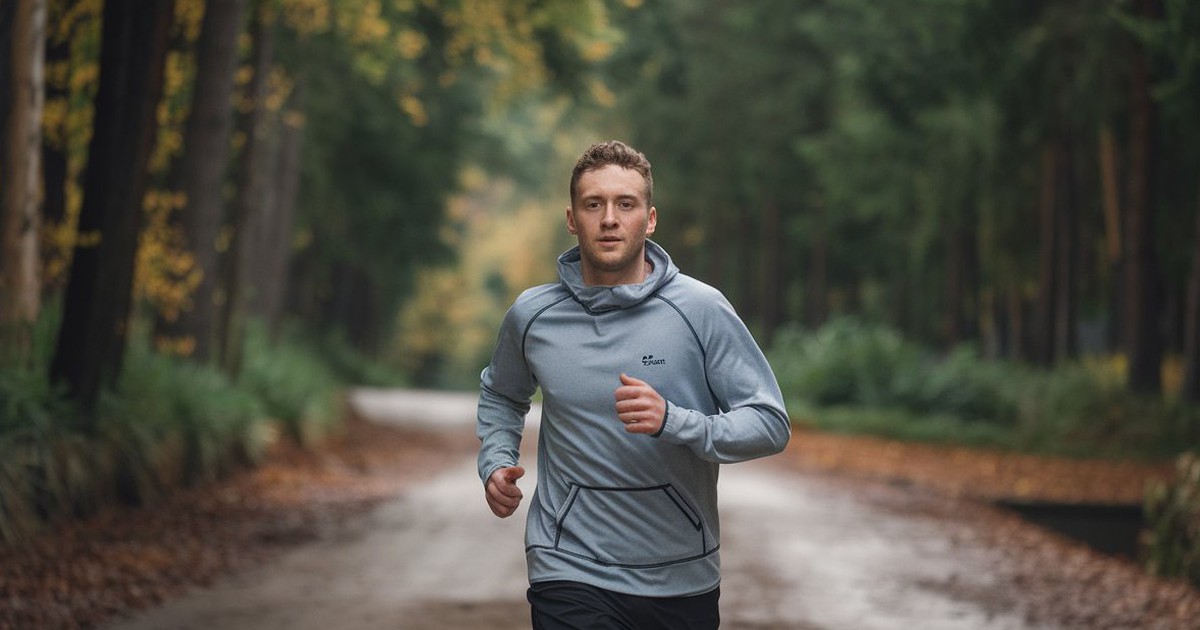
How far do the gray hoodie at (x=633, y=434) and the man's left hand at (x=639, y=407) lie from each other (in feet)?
0.50

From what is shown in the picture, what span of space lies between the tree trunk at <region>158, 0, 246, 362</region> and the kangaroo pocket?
1331cm

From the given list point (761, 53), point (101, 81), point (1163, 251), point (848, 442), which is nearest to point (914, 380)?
point (848, 442)

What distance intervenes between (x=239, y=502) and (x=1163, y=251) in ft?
52.4

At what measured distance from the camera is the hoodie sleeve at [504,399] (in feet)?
14.6

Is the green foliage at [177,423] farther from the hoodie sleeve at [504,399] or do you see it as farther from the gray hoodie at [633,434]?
the gray hoodie at [633,434]

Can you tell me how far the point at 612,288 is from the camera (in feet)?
13.9

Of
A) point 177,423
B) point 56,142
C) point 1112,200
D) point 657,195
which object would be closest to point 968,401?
point 1112,200

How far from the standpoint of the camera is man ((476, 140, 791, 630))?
13.8 ft

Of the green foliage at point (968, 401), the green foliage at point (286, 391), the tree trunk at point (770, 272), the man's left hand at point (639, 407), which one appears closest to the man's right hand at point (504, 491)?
the man's left hand at point (639, 407)

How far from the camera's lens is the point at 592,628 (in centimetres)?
416

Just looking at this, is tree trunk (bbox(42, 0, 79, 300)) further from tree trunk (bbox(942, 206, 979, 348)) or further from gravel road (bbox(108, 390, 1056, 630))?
tree trunk (bbox(942, 206, 979, 348))

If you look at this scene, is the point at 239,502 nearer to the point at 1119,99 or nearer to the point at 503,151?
the point at 1119,99

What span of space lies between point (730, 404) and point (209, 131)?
44.5ft

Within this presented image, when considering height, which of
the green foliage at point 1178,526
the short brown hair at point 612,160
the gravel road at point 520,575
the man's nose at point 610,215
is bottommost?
the gravel road at point 520,575
